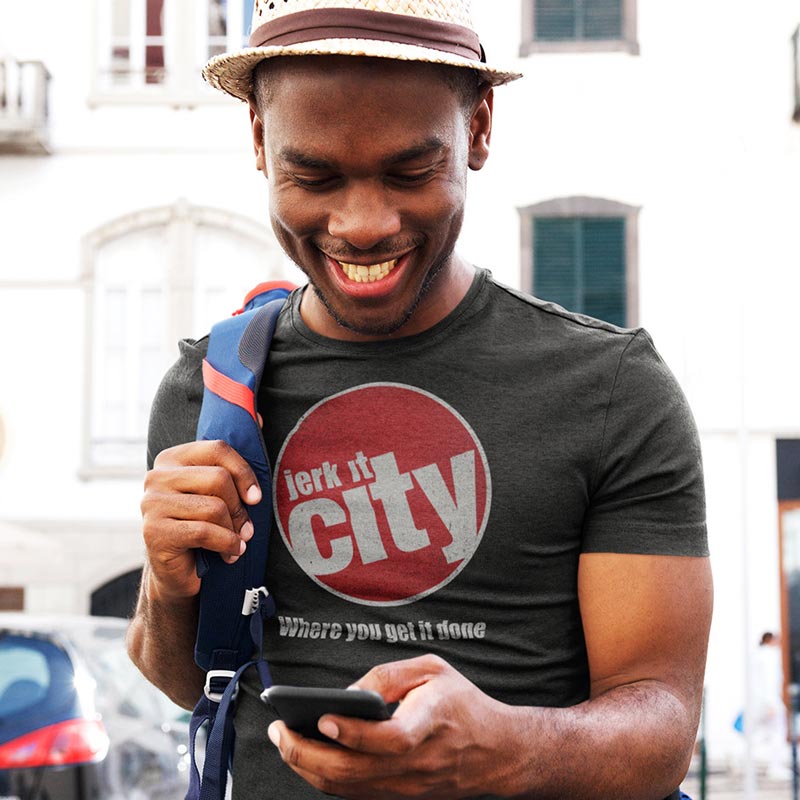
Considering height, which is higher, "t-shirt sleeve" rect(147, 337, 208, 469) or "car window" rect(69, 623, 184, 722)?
"t-shirt sleeve" rect(147, 337, 208, 469)

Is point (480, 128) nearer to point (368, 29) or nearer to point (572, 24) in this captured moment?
point (368, 29)

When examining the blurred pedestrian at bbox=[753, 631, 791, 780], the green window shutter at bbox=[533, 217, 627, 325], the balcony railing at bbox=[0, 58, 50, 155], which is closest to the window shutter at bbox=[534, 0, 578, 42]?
the green window shutter at bbox=[533, 217, 627, 325]

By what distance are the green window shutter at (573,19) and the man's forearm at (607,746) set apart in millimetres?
15132

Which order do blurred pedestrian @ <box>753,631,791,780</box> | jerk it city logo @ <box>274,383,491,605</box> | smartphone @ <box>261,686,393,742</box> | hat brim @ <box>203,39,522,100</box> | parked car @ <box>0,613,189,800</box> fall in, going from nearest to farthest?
smartphone @ <box>261,686,393,742</box> → hat brim @ <box>203,39,522,100</box> → jerk it city logo @ <box>274,383,491,605</box> → parked car @ <box>0,613,189,800</box> → blurred pedestrian @ <box>753,631,791,780</box>

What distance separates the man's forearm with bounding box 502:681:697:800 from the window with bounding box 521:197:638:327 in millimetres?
14127

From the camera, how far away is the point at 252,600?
81.5 inches

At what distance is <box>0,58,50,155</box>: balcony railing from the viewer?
51.7 ft

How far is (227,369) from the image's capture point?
7.07 feet

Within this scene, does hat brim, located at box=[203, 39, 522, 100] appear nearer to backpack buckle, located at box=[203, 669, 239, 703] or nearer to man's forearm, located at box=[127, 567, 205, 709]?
man's forearm, located at box=[127, 567, 205, 709]

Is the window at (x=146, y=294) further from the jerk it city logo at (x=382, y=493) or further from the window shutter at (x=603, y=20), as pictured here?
the jerk it city logo at (x=382, y=493)

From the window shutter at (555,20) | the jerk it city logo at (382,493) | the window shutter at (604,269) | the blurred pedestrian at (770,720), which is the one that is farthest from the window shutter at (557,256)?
the jerk it city logo at (382,493)

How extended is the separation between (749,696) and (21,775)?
7759 mm

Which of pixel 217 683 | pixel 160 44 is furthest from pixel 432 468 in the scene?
pixel 160 44

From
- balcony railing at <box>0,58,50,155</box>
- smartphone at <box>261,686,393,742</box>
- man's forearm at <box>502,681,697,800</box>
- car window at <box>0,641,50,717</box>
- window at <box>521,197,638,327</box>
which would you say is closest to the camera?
smartphone at <box>261,686,393,742</box>
